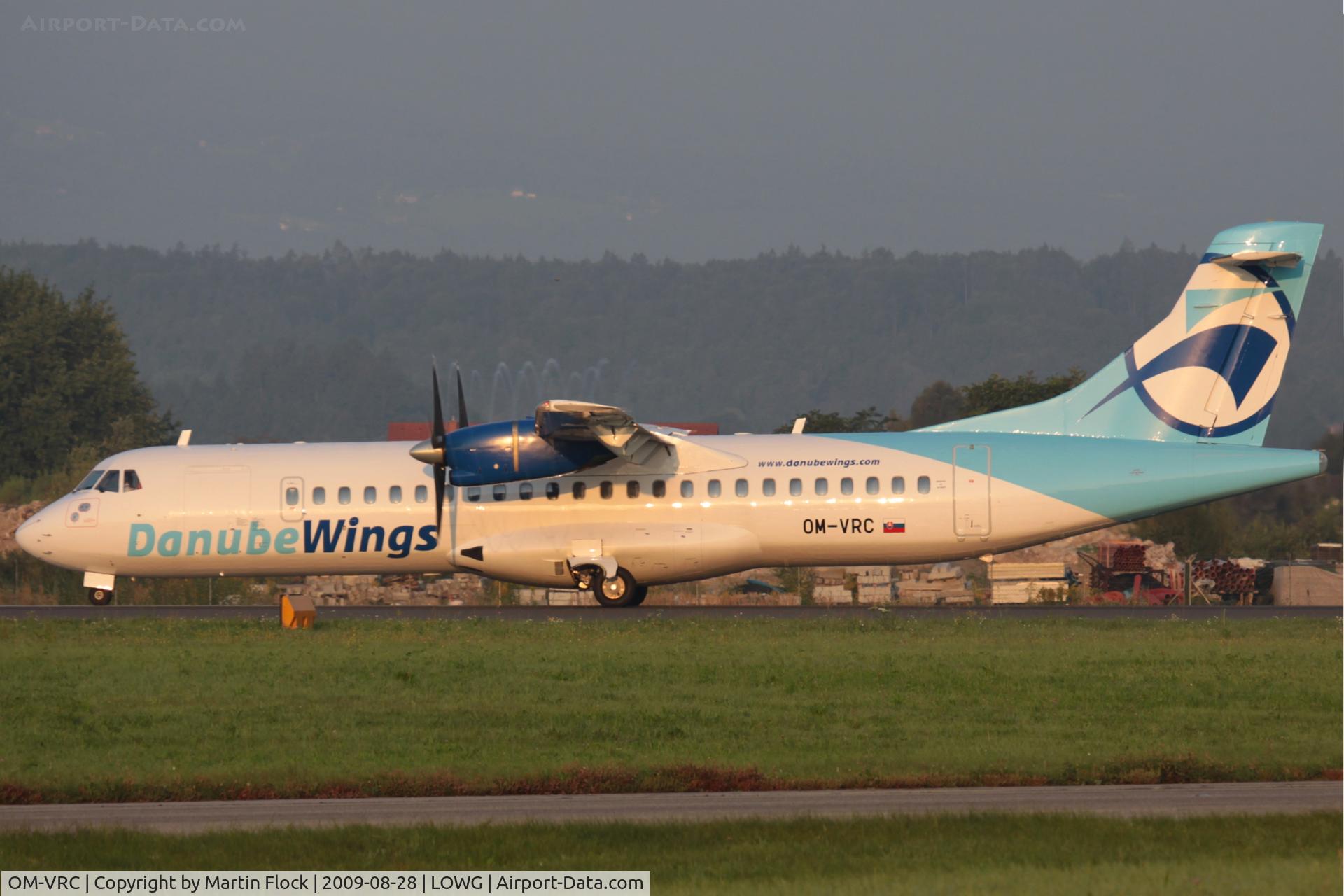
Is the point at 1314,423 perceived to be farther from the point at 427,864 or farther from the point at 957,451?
the point at 427,864

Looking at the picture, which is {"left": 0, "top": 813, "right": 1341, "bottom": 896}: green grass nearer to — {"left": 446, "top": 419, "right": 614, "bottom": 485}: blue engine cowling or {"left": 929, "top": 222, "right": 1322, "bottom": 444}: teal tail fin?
{"left": 446, "top": 419, "right": 614, "bottom": 485}: blue engine cowling

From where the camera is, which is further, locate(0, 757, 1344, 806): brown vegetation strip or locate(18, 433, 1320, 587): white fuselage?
locate(18, 433, 1320, 587): white fuselage

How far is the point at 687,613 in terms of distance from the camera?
28156mm

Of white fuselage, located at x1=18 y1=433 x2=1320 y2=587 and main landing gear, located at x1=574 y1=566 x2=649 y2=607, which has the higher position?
white fuselage, located at x1=18 y1=433 x2=1320 y2=587

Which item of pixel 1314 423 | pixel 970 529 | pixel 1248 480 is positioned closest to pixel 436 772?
pixel 970 529

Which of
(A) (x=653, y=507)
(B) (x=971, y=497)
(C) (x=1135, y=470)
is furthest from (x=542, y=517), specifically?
(C) (x=1135, y=470)

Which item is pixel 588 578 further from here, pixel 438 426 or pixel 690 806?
pixel 690 806

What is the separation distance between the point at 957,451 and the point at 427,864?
64.0 ft

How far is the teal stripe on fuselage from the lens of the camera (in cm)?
2647

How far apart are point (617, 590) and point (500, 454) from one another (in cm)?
373

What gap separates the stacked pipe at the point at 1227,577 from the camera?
115 feet

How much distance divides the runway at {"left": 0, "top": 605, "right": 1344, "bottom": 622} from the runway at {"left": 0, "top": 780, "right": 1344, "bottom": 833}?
44.7 feet

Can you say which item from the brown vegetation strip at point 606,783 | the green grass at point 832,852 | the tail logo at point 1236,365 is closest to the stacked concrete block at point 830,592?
the tail logo at point 1236,365


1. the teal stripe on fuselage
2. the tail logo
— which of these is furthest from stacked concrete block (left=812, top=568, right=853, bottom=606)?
the tail logo
